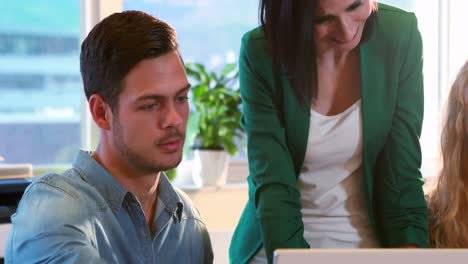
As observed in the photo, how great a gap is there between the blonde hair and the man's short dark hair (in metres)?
0.72

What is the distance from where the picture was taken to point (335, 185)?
1573mm

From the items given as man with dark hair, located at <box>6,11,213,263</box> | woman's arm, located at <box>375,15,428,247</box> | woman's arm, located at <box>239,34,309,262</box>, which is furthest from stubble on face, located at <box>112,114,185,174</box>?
woman's arm, located at <box>375,15,428,247</box>

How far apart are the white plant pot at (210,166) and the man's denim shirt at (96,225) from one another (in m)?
1.52

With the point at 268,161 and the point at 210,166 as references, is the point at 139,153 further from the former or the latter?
the point at 210,166

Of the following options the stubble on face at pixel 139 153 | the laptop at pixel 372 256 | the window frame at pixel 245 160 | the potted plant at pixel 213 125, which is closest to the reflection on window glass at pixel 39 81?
the window frame at pixel 245 160

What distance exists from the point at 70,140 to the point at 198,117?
0.57 meters

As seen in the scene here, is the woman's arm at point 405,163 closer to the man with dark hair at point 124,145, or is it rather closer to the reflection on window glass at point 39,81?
the man with dark hair at point 124,145

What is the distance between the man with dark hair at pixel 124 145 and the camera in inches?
52.3

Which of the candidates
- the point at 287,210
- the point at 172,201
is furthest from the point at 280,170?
the point at 172,201

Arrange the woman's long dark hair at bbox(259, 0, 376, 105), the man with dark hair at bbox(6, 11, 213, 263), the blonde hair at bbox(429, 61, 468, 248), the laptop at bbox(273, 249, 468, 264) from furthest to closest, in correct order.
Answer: the blonde hair at bbox(429, 61, 468, 248) → the woman's long dark hair at bbox(259, 0, 376, 105) → the man with dark hair at bbox(6, 11, 213, 263) → the laptop at bbox(273, 249, 468, 264)

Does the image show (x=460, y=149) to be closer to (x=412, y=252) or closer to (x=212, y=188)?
(x=412, y=252)

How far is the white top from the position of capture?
1.54 m

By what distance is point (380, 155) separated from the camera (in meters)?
1.58

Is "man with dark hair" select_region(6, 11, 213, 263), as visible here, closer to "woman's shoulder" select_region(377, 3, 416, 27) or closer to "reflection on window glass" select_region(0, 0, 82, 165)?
"woman's shoulder" select_region(377, 3, 416, 27)
